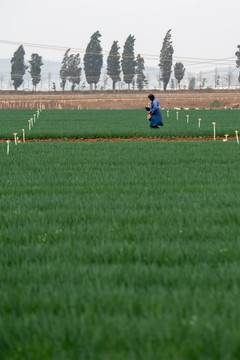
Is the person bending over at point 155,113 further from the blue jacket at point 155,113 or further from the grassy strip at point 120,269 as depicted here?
the grassy strip at point 120,269

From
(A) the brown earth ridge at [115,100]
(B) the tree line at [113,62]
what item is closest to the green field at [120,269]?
(A) the brown earth ridge at [115,100]

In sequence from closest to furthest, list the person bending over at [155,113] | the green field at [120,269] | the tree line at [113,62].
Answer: the green field at [120,269] < the person bending over at [155,113] < the tree line at [113,62]

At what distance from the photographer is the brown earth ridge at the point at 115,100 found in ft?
346

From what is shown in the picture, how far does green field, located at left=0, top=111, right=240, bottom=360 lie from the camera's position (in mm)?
3875

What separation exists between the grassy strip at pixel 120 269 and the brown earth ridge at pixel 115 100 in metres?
89.1

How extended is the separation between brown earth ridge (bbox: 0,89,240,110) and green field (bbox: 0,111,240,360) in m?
89.1

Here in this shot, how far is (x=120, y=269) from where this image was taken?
5.43 m

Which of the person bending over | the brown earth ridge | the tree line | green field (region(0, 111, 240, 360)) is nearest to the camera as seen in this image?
green field (region(0, 111, 240, 360))

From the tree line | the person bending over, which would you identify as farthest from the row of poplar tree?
the person bending over

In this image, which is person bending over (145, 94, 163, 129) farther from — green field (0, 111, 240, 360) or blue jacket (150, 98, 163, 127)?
green field (0, 111, 240, 360)

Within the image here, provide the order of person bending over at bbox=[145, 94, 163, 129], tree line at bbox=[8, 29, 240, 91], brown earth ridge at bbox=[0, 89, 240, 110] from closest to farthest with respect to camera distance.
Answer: person bending over at bbox=[145, 94, 163, 129], brown earth ridge at bbox=[0, 89, 240, 110], tree line at bbox=[8, 29, 240, 91]

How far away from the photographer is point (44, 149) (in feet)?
64.7

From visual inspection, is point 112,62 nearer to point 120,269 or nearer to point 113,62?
point 113,62

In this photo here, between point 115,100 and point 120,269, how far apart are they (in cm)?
10740
